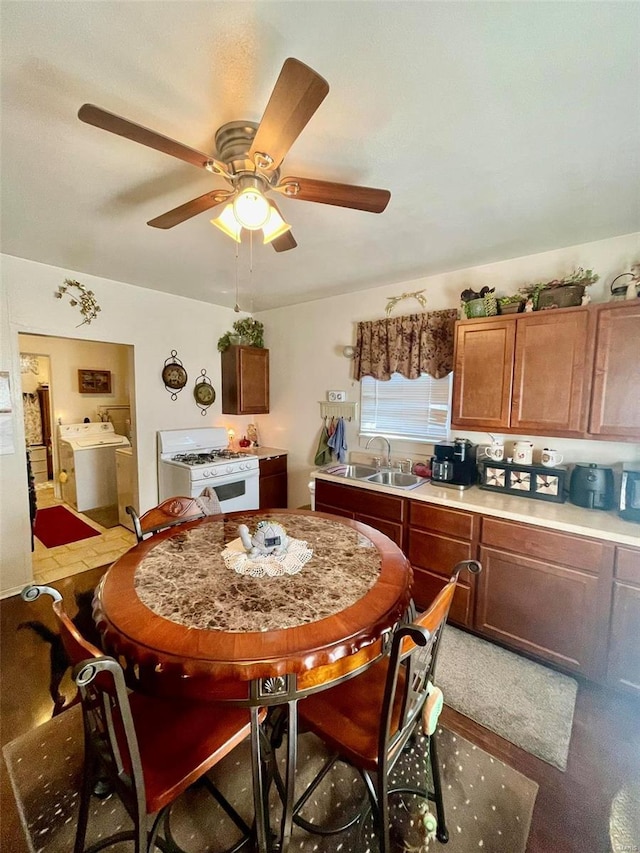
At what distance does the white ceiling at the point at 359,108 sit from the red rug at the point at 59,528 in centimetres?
300

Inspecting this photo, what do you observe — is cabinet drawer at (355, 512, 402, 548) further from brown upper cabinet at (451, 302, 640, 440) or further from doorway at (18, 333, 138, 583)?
doorway at (18, 333, 138, 583)

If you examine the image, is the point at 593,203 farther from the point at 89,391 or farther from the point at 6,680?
the point at 89,391

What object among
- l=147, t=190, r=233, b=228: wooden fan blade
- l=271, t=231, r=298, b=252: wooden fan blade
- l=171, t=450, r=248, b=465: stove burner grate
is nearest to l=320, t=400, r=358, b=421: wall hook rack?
l=171, t=450, r=248, b=465: stove burner grate

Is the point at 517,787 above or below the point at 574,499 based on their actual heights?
below

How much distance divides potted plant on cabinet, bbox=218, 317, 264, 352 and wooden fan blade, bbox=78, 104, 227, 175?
2885 mm

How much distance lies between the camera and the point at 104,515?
446 cm

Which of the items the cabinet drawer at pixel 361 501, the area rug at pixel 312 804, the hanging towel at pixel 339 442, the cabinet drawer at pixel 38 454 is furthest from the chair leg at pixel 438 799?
the cabinet drawer at pixel 38 454

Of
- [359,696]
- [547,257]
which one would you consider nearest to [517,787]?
[359,696]

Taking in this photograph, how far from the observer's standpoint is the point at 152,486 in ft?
11.6

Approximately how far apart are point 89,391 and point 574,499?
6.16 meters

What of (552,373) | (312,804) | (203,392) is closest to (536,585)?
(552,373)

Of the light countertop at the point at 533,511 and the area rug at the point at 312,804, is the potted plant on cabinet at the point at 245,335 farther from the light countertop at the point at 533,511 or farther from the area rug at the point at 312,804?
the area rug at the point at 312,804

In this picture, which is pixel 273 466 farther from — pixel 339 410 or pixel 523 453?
pixel 523 453

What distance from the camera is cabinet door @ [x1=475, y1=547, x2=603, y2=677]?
1.84 meters
